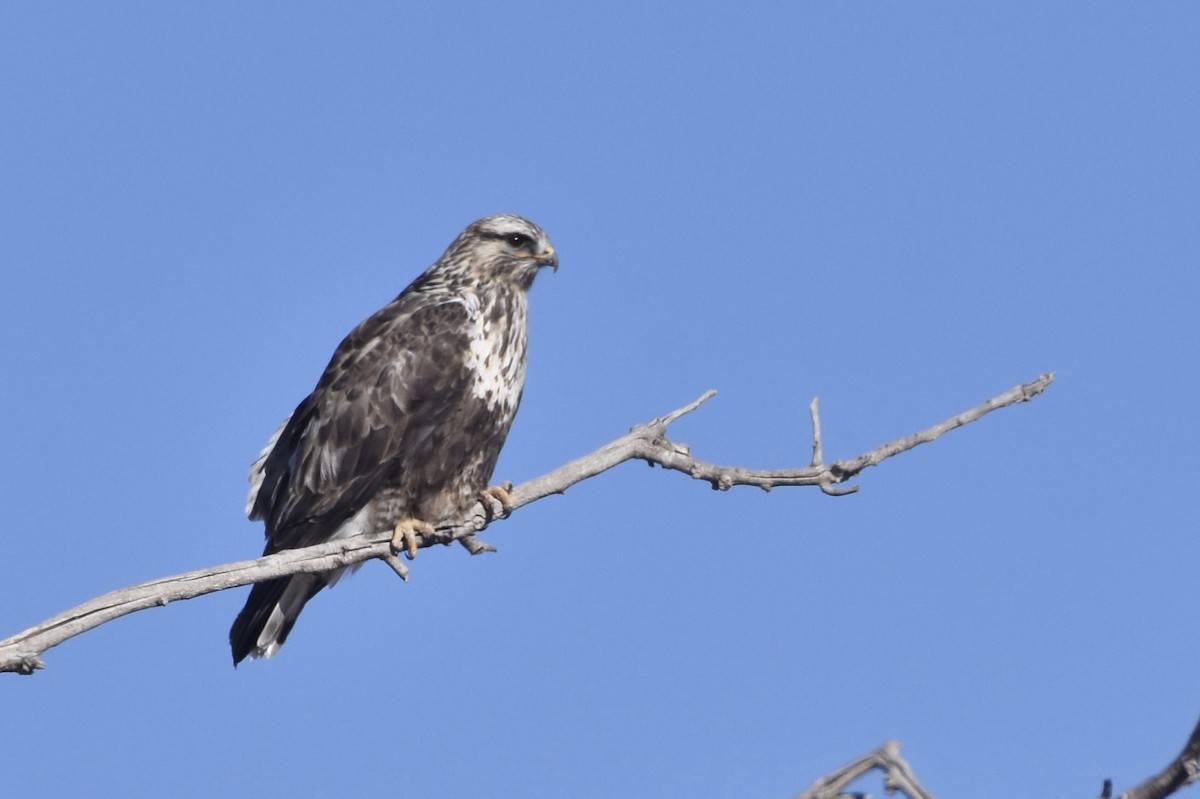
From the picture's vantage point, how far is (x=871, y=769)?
1752 millimetres

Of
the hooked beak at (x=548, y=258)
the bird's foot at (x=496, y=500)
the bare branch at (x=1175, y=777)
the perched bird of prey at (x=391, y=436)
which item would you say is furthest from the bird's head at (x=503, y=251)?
the bare branch at (x=1175, y=777)

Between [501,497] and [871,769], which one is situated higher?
[501,497]

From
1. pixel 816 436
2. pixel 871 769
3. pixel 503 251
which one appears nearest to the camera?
pixel 871 769

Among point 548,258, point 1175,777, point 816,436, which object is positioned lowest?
point 1175,777

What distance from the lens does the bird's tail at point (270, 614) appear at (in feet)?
24.8

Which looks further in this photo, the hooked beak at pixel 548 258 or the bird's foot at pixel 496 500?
the hooked beak at pixel 548 258

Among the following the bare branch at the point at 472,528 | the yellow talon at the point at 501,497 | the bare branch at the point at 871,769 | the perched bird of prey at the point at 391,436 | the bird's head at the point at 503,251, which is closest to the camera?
the bare branch at the point at 871,769

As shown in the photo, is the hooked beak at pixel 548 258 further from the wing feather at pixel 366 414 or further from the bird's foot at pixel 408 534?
the bird's foot at pixel 408 534

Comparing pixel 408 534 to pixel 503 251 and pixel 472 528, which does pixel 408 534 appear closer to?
pixel 472 528

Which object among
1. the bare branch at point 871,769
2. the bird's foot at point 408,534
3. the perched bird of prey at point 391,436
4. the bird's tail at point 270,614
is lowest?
the bare branch at point 871,769

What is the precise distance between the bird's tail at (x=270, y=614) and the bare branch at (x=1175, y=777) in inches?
237

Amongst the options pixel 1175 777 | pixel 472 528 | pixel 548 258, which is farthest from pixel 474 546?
pixel 1175 777

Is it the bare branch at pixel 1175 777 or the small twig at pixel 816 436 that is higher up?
the small twig at pixel 816 436

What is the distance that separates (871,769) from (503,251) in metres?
6.80
